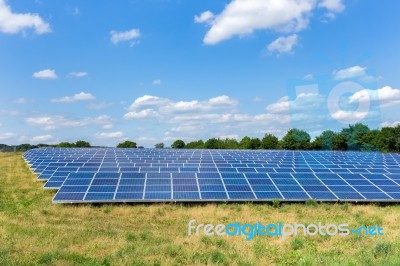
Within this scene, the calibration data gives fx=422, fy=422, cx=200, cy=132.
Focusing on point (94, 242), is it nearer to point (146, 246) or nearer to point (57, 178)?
point (146, 246)

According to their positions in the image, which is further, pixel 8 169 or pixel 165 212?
pixel 8 169

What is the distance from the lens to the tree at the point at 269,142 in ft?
296

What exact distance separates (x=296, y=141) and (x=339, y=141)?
858cm

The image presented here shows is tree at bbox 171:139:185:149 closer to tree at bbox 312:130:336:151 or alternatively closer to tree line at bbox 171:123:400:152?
tree line at bbox 171:123:400:152

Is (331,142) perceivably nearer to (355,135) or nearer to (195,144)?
(355,135)

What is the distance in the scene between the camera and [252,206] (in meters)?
25.3

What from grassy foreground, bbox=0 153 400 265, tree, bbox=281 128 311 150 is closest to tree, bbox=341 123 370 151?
tree, bbox=281 128 311 150

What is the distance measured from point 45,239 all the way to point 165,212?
8.46 m

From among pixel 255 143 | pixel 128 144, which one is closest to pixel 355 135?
pixel 255 143

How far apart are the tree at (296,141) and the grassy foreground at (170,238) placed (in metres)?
60.1

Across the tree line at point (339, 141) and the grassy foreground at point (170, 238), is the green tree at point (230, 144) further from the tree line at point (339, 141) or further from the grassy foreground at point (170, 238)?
the grassy foreground at point (170, 238)

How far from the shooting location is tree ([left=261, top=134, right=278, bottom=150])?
9035cm

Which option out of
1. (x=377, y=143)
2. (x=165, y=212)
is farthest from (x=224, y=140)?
(x=165, y=212)

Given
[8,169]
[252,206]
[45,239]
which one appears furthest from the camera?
[8,169]
